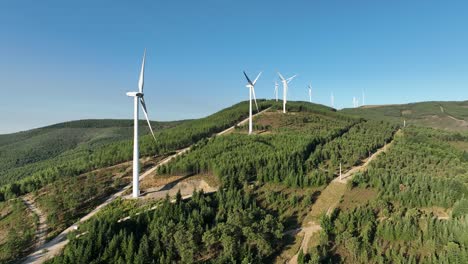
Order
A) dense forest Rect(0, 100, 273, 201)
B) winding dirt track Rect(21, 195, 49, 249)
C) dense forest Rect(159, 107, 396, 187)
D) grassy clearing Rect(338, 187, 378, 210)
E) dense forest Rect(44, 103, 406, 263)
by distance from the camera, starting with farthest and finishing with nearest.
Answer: dense forest Rect(0, 100, 273, 201)
dense forest Rect(159, 107, 396, 187)
grassy clearing Rect(338, 187, 378, 210)
winding dirt track Rect(21, 195, 49, 249)
dense forest Rect(44, 103, 406, 263)

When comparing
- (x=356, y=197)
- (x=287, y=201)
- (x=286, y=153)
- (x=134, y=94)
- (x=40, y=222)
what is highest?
(x=134, y=94)

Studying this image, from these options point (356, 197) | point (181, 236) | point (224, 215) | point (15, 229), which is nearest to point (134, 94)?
point (224, 215)

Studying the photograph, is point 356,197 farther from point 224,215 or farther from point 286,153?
point 224,215

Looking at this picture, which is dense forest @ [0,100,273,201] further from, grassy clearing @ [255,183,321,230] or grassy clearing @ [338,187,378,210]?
grassy clearing @ [338,187,378,210]

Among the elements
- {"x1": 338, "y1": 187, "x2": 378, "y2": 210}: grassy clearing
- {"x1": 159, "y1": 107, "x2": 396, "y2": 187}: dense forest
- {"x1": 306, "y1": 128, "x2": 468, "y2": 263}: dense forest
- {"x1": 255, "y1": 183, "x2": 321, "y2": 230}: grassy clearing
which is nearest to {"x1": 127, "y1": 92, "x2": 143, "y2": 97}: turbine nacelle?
{"x1": 159, "y1": 107, "x2": 396, "y2": 187}: dense forest

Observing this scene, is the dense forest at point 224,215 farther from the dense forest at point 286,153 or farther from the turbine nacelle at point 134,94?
the turbine nacelle at point 134,94

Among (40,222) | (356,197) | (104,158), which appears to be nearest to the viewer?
(40,222)
